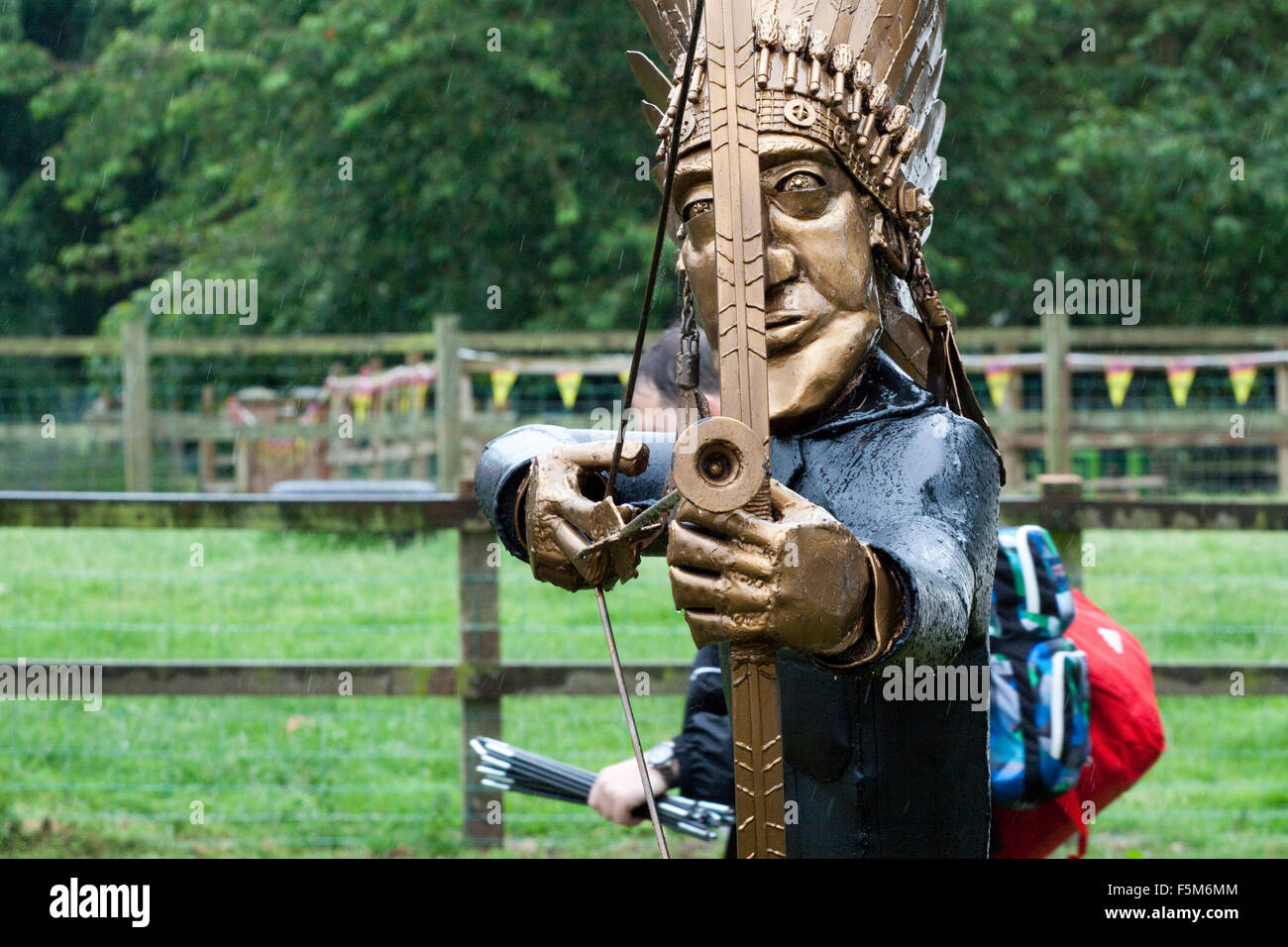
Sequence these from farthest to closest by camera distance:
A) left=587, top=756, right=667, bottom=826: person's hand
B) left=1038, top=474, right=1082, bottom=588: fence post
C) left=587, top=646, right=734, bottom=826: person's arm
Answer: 1. left=1038, top=474, right=1082, bottom=588: fence post
2. left=587, top=756, right=667, bottom=826: person's hand
3. left=587, top=646, right=734, bottom=826: person's arm

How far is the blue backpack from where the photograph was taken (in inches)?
101

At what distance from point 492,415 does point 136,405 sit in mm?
2329

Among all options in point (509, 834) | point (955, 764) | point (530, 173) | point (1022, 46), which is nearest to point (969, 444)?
point (955, 764)

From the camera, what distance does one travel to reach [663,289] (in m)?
10.4

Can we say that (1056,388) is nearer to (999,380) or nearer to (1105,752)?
(999,380)

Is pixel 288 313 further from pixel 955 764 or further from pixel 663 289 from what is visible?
pixel 955 764

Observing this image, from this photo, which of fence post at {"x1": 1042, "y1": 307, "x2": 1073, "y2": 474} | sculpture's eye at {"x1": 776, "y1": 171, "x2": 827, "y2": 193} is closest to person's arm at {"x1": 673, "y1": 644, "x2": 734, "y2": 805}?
sculpture's eye at {"x1": 776, "y1": 171, "x2": 827, "y2": 193}

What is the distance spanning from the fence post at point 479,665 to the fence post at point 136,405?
17.5 ft

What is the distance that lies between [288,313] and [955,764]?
493 inches

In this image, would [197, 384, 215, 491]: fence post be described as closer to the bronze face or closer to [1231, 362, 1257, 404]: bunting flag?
[1231, 362, 1257, 404]: bunting flag

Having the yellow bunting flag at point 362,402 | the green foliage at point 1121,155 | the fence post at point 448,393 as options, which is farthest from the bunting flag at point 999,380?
the yellow bunting flag at point 362,402

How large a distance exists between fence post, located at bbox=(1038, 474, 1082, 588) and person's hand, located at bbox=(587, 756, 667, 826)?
1.75m

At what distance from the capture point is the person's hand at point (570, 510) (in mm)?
1991

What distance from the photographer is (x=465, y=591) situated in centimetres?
466
